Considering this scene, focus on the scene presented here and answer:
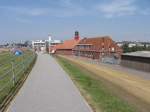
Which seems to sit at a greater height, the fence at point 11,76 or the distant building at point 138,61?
the fence at point 11,76

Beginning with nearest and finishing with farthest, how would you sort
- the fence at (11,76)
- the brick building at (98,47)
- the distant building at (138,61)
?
1. the fence at (11,76)
2. the distant building at (138,61)
3. the brick building at (98,47)

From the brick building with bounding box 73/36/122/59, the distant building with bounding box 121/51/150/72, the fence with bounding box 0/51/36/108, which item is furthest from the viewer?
the brick building with bounding box 73/36/122/59

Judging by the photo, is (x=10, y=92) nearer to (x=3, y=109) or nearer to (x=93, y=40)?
(x=3, y=109)

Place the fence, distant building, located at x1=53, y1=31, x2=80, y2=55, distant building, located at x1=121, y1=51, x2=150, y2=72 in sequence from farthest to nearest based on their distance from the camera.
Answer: distant building, located at x1=53, y1=31, x2=80, y2=55
distant building, located at x1=121, y1=51, x2=150, y2=72
the fence

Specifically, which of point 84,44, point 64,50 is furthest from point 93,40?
point 64,50

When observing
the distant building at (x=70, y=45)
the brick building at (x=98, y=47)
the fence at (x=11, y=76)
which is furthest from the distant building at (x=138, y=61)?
the distant building at (x=70, y=45)

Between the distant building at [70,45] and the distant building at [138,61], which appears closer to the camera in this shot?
the distant building at [138,61]

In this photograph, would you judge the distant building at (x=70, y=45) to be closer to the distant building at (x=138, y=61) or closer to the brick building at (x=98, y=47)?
the brick building at (x=98, y=47)

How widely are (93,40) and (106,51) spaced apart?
1299cm

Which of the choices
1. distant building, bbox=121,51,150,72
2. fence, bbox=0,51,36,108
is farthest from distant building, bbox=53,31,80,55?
fence, bbox=0,51,36,108

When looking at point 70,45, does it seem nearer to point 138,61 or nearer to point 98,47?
point 98,47

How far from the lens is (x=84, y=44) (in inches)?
4887

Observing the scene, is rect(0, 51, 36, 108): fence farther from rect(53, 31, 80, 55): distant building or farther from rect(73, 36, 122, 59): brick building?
rect(53, 31, 80, 55): distant building

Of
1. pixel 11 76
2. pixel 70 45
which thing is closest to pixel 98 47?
pixel 70 45
